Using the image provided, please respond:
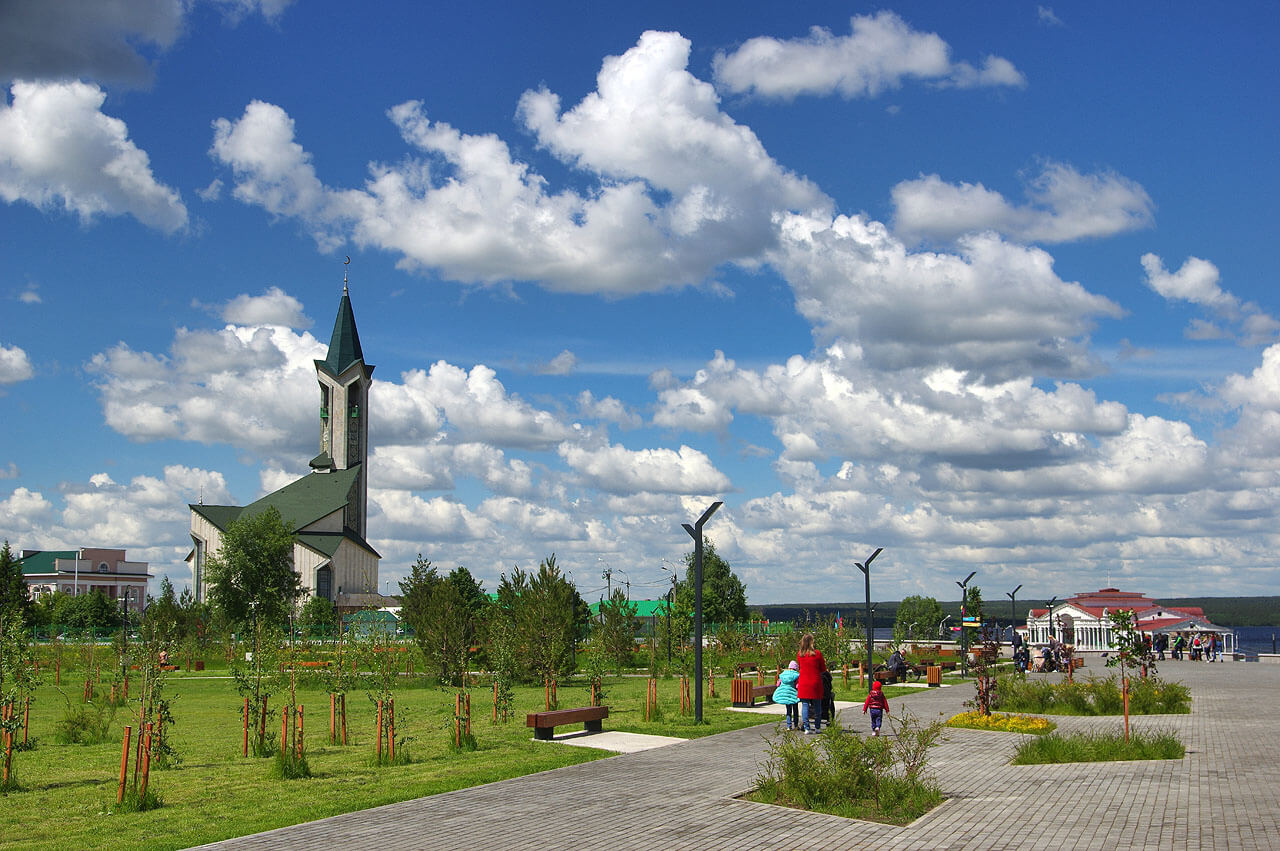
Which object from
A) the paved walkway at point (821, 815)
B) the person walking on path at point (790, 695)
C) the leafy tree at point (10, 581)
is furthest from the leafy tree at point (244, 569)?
the paved walkway at point (821, 815)

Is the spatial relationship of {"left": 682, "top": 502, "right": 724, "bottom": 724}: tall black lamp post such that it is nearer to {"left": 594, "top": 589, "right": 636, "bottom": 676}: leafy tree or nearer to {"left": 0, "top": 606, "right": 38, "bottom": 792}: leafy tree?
{"left": 0, "top": 606, "right": 38, "bottom": 792}: leafy tree

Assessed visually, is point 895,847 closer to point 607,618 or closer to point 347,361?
point 607,618

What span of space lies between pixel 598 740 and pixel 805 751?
6.68 metres

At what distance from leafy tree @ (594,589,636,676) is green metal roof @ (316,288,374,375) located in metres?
70.8

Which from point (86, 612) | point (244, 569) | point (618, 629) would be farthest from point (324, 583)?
point (618, 629)

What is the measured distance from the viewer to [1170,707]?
2252cm

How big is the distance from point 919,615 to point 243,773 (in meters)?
108

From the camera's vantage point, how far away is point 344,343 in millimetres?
110438

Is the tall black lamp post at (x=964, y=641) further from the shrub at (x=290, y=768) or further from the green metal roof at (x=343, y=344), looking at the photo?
the green metal roof at (x=343, y=344)

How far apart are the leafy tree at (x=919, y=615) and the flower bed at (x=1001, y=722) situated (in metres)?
94.5

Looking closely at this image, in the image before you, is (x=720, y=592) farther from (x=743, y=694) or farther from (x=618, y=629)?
(x=743, y=694)

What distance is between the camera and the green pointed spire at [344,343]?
4269 inches

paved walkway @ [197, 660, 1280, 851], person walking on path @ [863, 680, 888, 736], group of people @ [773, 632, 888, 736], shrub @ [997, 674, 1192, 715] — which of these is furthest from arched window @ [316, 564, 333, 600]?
person walking on path @ [863, 680, 888, 736]

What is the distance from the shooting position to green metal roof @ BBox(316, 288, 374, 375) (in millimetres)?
108375
